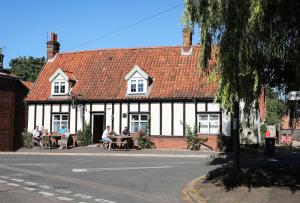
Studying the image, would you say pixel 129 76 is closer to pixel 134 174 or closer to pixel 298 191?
pixel 134 174

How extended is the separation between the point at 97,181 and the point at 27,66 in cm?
5903

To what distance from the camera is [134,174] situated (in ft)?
58.1

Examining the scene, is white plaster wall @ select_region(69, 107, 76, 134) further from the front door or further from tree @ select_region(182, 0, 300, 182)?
tree @ select_region(182, 0, 300, 182)

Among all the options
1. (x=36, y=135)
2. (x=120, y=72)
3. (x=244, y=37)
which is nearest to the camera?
(x=244, y=37)

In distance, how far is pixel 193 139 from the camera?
101 feet

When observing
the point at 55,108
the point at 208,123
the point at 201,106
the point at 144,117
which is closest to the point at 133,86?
the point at 144,117

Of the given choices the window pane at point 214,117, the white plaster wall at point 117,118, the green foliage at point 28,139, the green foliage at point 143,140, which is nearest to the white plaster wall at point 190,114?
the window pane at point 214,117

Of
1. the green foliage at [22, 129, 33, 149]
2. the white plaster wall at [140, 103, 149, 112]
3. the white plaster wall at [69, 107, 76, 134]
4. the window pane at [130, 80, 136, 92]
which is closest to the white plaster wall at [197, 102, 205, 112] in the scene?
the white plaster wall at [140, 103, 149, 112]

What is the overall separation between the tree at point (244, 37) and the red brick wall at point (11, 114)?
1059 inches

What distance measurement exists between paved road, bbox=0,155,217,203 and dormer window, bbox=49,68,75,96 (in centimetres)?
1439

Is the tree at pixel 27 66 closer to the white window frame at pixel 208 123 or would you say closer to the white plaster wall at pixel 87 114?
the white plaster wall at pixel 87 114

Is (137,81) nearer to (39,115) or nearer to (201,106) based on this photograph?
(201,106)

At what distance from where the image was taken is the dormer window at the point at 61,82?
35688 mm

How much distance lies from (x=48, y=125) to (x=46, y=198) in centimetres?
2445
